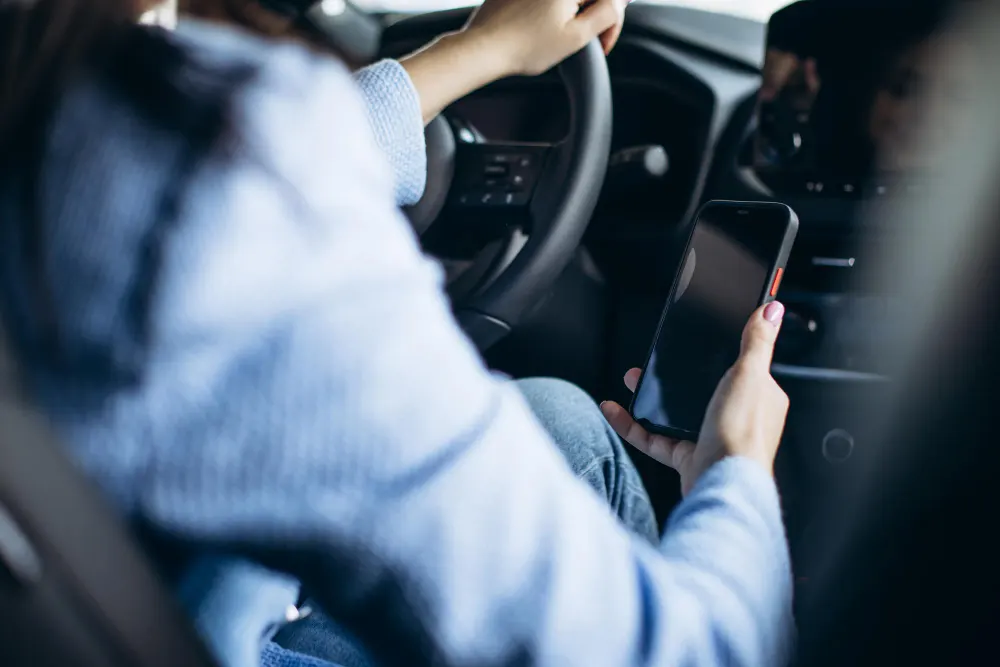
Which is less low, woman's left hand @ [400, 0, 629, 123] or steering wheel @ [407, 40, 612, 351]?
woman's left hand @ [400, 0, 629, 123]

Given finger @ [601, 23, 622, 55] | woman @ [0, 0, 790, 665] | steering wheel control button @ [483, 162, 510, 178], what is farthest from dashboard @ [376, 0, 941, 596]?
woman @ [0, 0, 790, 665]

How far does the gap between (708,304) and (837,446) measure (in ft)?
1.17

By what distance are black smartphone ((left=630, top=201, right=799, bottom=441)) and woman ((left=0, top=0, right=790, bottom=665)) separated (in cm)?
49

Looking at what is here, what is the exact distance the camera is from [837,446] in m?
1.10

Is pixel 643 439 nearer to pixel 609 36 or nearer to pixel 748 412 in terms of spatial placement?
pixel 748 412

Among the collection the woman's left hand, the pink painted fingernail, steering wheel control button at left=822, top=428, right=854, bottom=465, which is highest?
the woman's left hand

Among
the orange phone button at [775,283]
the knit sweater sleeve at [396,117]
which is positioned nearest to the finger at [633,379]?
the orange phone button at [775,283]

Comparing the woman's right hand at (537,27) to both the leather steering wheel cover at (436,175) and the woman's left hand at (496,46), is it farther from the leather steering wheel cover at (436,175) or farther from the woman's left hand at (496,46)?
the leather steering wheel cover at (436,175)

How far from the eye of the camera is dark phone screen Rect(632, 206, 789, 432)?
0.81 metres

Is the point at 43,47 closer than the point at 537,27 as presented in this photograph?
Yes

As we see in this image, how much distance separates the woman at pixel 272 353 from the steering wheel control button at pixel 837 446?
83 cm

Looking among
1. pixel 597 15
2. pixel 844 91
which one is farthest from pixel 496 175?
pixel 844 91

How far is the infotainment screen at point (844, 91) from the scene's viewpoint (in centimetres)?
89

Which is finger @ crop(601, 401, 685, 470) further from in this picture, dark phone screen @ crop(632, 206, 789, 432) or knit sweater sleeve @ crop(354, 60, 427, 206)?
knit sweater sleeve @ crop(354, 60, 427, 206)
